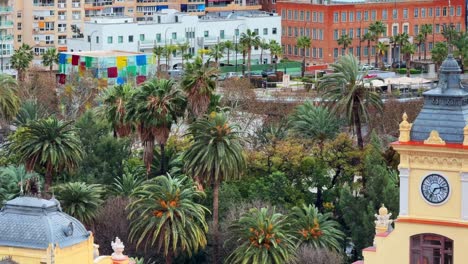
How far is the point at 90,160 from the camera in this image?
114 meters

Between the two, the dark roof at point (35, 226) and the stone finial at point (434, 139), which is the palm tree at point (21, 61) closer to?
the dark roof at point (35, 226)

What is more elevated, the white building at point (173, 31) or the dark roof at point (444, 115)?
the white building at point (173, 31)

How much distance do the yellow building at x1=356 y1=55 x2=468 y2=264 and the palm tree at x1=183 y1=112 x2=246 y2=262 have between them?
1472 inches

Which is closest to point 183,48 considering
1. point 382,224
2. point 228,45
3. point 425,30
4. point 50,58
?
point 228,45

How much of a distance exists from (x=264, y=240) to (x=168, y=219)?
14.6 feet

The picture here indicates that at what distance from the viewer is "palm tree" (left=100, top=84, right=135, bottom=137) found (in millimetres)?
115069

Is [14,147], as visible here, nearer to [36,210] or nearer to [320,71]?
[36,210]

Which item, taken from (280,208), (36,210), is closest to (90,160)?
(280,208)

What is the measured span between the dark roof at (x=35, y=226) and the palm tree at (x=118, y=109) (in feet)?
140

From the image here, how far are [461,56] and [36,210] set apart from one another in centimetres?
10756

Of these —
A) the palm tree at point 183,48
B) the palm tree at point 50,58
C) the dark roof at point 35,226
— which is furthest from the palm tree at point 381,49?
the dark roof at point 35,226

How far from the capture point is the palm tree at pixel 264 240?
96125mm

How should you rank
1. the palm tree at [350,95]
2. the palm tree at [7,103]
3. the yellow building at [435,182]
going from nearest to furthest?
the yellow building at [435,182] < the palm tree at [350,95] < the palm tree at [7,103]

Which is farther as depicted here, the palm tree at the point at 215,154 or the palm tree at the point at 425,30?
the palm tree at the point at 425,30
